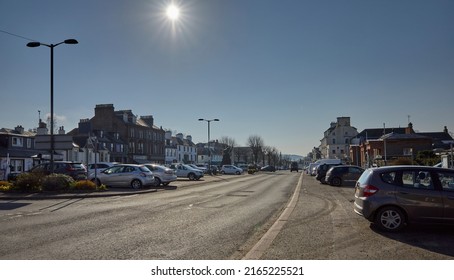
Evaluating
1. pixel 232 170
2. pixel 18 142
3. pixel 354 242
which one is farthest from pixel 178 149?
pixel 354 242

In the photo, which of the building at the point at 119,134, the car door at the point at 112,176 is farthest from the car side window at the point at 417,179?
the building at the point at 119,134

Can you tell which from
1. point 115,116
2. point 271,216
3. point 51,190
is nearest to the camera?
point 271,216

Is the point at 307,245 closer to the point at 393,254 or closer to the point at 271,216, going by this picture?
the point at 393,254

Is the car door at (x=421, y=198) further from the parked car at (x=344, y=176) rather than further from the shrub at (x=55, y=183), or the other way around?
the parked car at (x=344, y=176)

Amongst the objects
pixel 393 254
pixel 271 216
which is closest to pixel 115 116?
pixel 271 216

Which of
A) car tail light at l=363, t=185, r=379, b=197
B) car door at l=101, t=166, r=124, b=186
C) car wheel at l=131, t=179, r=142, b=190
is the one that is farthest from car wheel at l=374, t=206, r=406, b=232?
car door at l=101, t=166, r=124, b=186

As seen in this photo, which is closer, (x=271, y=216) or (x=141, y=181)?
(x=271, y=216)

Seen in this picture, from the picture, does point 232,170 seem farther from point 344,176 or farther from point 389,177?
point 389,177

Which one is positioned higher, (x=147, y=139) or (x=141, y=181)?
(x=147, y=139)

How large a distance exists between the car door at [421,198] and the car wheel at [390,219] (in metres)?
0.18

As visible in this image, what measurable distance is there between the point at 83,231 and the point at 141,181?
43.8ft

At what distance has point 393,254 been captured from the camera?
20.4 ft

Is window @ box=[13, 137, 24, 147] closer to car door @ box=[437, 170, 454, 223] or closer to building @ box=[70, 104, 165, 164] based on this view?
building @ box=[70, 104, 165, 164]

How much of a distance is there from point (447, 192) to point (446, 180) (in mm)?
284
